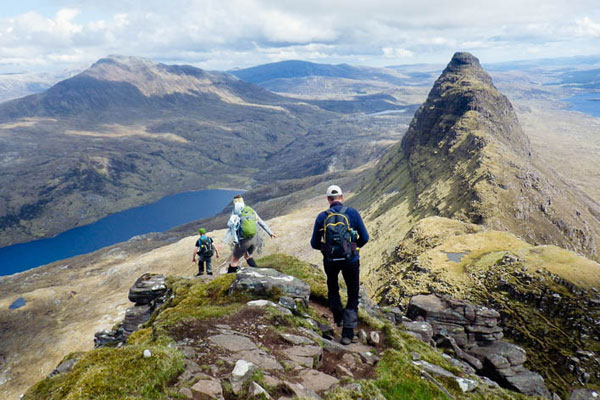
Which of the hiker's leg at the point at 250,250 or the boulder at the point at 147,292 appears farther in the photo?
the boulder at the point at 147,292

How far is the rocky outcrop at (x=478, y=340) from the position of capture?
17.2 metres

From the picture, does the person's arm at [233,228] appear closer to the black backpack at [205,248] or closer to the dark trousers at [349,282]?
the dark trousers at [349,282]

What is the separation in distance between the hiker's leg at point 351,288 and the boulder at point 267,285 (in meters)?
2.93

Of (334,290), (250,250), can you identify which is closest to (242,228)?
(250,250)

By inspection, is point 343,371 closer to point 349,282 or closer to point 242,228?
point 349,282

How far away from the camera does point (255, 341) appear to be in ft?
36.4

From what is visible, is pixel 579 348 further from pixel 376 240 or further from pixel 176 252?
pixel 176 252

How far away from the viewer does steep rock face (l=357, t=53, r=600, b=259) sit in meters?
70.2

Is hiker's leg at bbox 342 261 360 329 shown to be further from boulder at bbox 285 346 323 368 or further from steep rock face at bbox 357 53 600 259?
steep rock face at bbox 357 53 600 259

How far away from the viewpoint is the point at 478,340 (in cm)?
2106

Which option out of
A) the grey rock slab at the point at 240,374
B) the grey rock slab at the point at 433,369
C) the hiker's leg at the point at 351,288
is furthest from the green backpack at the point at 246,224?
the grey rock slab at the point at 433,369

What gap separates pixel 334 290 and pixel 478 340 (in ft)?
43.8

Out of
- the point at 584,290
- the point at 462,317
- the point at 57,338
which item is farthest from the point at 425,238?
the point at 57,338

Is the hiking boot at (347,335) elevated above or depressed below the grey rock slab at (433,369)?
above
